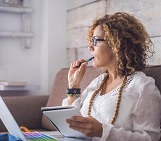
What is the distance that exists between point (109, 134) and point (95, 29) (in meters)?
0.50

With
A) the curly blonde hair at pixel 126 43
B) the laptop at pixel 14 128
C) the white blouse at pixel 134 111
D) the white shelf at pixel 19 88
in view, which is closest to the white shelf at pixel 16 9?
the white shelf at pixel 19 88

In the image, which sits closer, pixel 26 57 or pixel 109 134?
pixel 109 134

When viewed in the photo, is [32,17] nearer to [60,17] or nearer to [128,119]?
[60,17]

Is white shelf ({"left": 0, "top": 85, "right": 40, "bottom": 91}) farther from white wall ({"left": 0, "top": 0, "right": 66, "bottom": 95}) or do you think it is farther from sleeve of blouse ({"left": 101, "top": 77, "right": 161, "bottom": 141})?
sleeve of blouse ({"left": 101, "top": 77, "right": 161, "bottom": 141})

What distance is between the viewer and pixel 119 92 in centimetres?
129

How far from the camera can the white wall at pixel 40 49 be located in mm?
2530

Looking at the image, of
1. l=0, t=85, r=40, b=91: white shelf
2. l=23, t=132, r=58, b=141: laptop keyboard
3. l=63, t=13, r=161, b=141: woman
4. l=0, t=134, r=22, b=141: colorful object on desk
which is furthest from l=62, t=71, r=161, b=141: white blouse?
l=0, t=85, r=40, b=91: white shelf

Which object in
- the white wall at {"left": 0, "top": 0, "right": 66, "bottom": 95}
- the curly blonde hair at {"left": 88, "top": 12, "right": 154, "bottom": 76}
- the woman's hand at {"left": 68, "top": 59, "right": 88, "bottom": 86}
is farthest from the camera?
the white wall at {"left": 0, "top": 0, "right": 66, "bottom": 95}

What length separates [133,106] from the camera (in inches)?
49.3

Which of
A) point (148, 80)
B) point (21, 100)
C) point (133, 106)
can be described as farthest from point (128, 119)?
point (21, 100)

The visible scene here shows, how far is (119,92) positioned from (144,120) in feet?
0.49

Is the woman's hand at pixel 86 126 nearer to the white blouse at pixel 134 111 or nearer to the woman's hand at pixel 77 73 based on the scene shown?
the white blouse at pixel 134 111

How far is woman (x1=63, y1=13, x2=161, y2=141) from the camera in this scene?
1179mm

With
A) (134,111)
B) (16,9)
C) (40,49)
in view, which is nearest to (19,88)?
(40,49)
